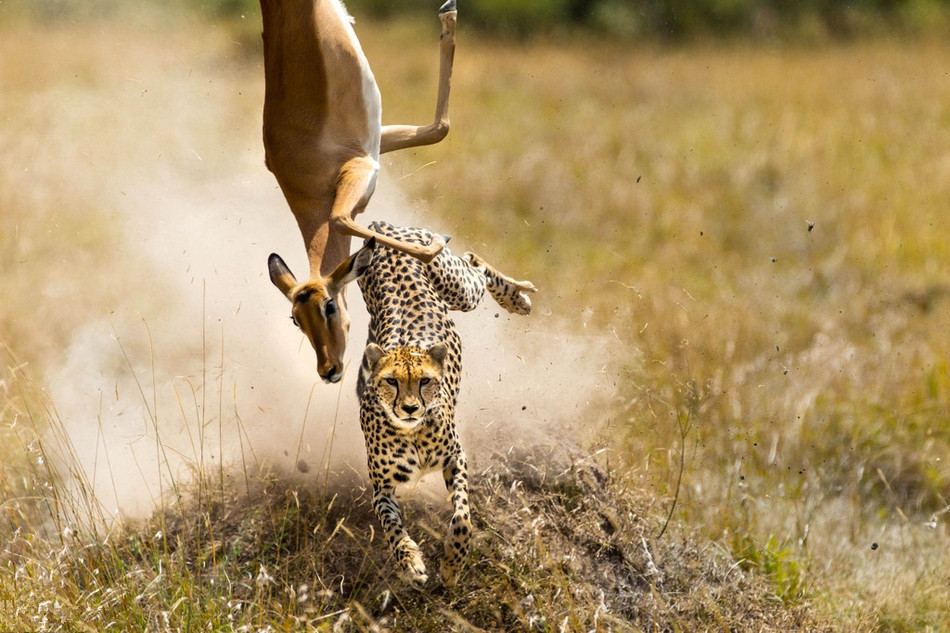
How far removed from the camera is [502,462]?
7.28 meters

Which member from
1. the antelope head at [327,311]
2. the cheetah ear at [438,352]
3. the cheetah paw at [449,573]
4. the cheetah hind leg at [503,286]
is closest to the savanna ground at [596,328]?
the cheetah paw at [449,573]

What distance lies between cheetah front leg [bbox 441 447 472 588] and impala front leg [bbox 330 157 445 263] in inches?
41.7

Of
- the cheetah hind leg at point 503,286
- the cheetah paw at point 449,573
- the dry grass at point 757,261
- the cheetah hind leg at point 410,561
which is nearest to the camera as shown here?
the cheetah hind leg at point 410,561

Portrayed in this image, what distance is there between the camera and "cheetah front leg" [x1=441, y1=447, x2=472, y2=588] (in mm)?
6188

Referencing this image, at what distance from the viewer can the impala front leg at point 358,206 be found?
6.80 meters

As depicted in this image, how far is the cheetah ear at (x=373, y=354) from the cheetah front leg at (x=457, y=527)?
617mm

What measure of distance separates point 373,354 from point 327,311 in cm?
56

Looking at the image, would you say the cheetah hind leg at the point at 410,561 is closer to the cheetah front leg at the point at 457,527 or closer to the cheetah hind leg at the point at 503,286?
the cheetah front leg at the point at 457,527

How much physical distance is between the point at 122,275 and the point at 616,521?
6.62 metres

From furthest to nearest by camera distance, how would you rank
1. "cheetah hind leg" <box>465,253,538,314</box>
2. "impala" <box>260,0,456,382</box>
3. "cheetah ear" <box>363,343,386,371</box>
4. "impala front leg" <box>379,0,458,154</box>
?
"cheetah hind leg" <box>465,253,538,314</box> < "impala front leg" <box>379,0,458,154</box> < "impala" <box>260,0,456,382</box> < "cheetah ear" <box>363,343,386,371</box>

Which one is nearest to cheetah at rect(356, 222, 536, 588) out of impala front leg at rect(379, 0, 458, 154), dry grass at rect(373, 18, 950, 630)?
impala front leg at rect(379, 0, 458, 154)

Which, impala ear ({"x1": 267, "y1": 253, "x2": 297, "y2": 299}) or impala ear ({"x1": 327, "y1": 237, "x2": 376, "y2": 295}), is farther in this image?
impala ear ({"x1": 267, "y1": 253, "x2": 297, "y2": 299})

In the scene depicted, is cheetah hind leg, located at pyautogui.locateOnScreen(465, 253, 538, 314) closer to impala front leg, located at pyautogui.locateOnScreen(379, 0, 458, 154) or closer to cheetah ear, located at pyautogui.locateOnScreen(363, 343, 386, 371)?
impala front leg, located at pyautogui.locateOnScreen(379, 0, 458, 154)

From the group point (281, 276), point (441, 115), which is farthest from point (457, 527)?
point (441, 115)
